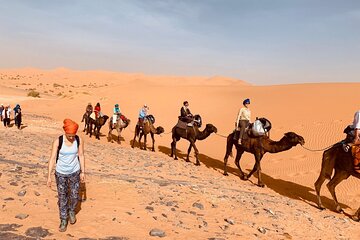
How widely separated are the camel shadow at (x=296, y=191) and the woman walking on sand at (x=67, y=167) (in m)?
7.28

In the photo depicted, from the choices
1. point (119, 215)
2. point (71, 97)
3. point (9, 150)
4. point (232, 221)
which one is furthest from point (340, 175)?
point (71, 97)

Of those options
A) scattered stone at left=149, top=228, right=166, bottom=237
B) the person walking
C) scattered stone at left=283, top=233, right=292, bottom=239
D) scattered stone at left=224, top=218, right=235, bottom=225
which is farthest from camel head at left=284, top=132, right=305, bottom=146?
the person walking

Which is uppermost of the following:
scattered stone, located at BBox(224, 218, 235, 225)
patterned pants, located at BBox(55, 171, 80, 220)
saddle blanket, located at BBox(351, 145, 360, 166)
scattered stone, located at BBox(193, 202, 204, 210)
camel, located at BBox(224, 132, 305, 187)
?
saddle blanket, located at BBox(351, 145, 360, 166)

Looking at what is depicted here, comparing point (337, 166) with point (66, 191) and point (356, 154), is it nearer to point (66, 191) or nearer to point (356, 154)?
point (356, 154)

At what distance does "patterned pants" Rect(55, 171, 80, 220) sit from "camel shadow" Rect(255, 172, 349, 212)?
7257 millimetres

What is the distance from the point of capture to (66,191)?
6.13m

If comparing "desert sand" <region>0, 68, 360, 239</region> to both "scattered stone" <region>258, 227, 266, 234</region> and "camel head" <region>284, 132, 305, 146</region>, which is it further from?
"camel head" <region>284, 132, 305, 146</region>

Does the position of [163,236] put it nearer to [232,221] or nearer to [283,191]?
[232,221]

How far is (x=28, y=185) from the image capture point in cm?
784

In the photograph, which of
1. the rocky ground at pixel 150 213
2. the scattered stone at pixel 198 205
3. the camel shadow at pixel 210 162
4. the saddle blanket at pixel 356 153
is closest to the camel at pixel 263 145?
the camel shadow at pixel 210 162

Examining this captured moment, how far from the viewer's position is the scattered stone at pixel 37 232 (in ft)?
18.6

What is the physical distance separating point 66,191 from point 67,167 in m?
0.44

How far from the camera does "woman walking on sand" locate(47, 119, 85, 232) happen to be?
233 inches

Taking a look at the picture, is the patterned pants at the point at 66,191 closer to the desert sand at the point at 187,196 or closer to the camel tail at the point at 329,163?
the desert sand at the point at 187,196
